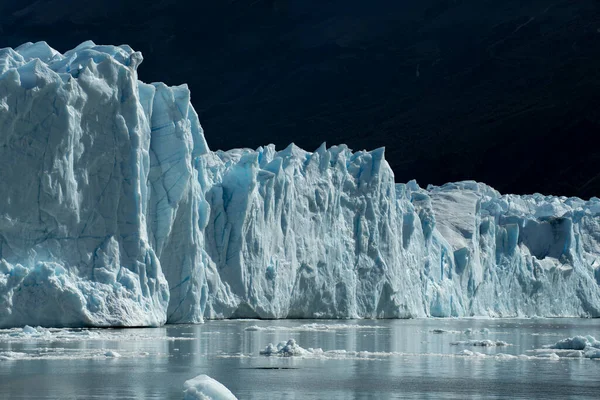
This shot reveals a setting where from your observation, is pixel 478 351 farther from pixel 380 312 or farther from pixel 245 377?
pixel 380 312

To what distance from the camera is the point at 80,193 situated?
80.5 ft

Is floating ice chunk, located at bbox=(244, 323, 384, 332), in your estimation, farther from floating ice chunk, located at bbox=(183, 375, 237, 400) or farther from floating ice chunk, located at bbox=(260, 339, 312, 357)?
floating ice chunk, located at bbox=(183, 375, 237, 400)

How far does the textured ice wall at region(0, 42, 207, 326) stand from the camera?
23.3 m

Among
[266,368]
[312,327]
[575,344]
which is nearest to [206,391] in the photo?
[266,368]

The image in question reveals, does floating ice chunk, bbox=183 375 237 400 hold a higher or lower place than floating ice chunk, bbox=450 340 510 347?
lower

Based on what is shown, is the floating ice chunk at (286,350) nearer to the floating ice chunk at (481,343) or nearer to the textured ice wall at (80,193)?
the floating ice chunk at (481,343)

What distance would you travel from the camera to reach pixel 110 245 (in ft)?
80.7

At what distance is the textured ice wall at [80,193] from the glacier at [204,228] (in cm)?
3

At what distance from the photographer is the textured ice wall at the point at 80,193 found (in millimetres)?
23312

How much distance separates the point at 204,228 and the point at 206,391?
18.9 meters

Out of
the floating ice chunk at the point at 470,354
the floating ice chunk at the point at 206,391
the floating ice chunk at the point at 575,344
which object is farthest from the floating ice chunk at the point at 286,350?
the floating ice chunk at the point at 206,391

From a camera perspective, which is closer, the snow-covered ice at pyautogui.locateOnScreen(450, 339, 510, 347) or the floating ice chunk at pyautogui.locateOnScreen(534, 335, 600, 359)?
the floating ice chunk at pyautogui.locateOnScreen(534, 335, 600, 359)

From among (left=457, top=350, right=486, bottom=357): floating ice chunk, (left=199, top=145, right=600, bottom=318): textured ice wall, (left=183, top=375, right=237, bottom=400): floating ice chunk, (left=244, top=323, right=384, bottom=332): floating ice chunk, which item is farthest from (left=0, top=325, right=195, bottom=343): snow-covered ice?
(left=183, top=375, right=237, bottom=400): floating ice chunk

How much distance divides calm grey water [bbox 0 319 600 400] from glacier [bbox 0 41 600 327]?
156cm
